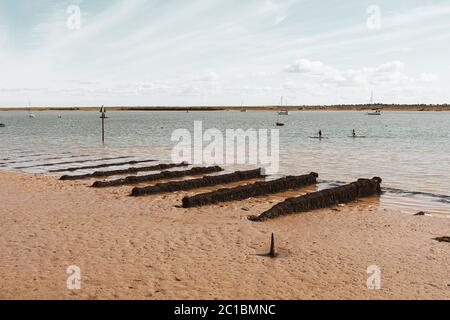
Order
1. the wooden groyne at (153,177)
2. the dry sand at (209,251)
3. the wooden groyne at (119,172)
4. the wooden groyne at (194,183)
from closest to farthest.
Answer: the dry sand at (209,251) < the wooden groyne at (194,183) < the wooden groyne at (153,177) < the wooden groyne at (119,172)

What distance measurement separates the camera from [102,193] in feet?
75.2

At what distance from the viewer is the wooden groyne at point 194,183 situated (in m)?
22.4

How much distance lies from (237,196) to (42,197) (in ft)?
33.0

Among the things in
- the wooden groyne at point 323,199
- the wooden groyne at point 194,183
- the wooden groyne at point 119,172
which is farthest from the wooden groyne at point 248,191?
the wooden groyne at point 119,172

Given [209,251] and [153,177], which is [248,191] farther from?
[209,251]

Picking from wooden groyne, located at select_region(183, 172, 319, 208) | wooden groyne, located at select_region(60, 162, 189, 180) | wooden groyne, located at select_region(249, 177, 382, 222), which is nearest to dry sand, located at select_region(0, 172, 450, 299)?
wooden groyne, located at select_region(249, 177, 382, 222)

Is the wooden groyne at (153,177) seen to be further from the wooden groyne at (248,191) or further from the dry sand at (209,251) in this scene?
the wooden groyne at (248,191)

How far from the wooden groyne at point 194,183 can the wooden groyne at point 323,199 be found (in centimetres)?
721

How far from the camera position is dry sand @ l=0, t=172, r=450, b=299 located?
1043cm

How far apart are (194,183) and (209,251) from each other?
11.8 meters

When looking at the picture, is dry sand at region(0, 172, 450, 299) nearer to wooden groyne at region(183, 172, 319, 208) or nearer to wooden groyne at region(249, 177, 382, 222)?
wooden groyne at region(249, 177, 382, 222)

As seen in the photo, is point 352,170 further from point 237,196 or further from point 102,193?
point 102,193

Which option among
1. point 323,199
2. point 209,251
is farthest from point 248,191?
point 209,251
